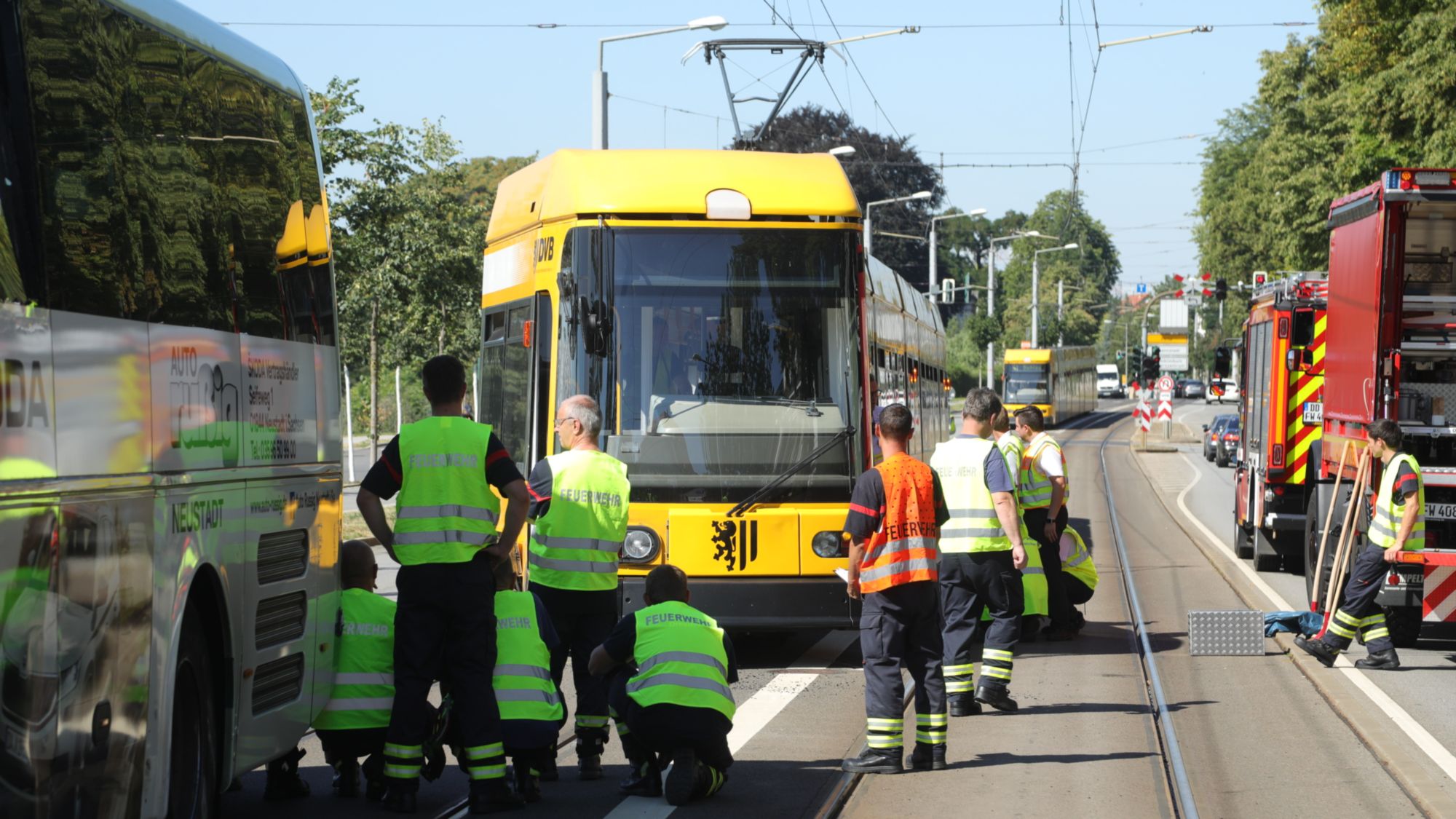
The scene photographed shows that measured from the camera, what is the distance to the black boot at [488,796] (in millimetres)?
6984

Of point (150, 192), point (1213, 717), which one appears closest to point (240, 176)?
point (150, 192)

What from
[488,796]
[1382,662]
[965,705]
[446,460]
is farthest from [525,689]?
[1382,662]

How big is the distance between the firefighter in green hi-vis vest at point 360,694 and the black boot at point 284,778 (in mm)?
160

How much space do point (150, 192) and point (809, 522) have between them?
6.10m

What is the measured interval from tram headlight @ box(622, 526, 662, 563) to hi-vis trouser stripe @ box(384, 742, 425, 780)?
161 inches

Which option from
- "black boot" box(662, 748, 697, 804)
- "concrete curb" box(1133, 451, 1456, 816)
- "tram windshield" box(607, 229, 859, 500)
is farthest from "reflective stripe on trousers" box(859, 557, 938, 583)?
"tram windshield" box(607, 229, 859, 500)

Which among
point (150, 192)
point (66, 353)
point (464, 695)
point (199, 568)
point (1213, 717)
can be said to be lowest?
point (1213, 717)

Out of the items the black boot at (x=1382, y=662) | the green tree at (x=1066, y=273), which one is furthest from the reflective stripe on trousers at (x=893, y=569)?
the green tree at (x=1066, y=273)

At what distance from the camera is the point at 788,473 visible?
36.5 feet

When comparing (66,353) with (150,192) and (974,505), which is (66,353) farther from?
(974,505)

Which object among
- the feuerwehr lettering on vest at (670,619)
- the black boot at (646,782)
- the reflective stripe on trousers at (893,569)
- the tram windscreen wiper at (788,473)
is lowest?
the black boot at (646,782)

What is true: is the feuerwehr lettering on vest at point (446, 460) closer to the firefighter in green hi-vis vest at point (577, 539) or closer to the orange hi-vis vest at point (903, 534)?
the firefighter in green hi-vis vest at point (577, 539)

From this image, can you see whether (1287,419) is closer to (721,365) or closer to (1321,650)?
(1321,650)

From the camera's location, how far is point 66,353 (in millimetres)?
4707
